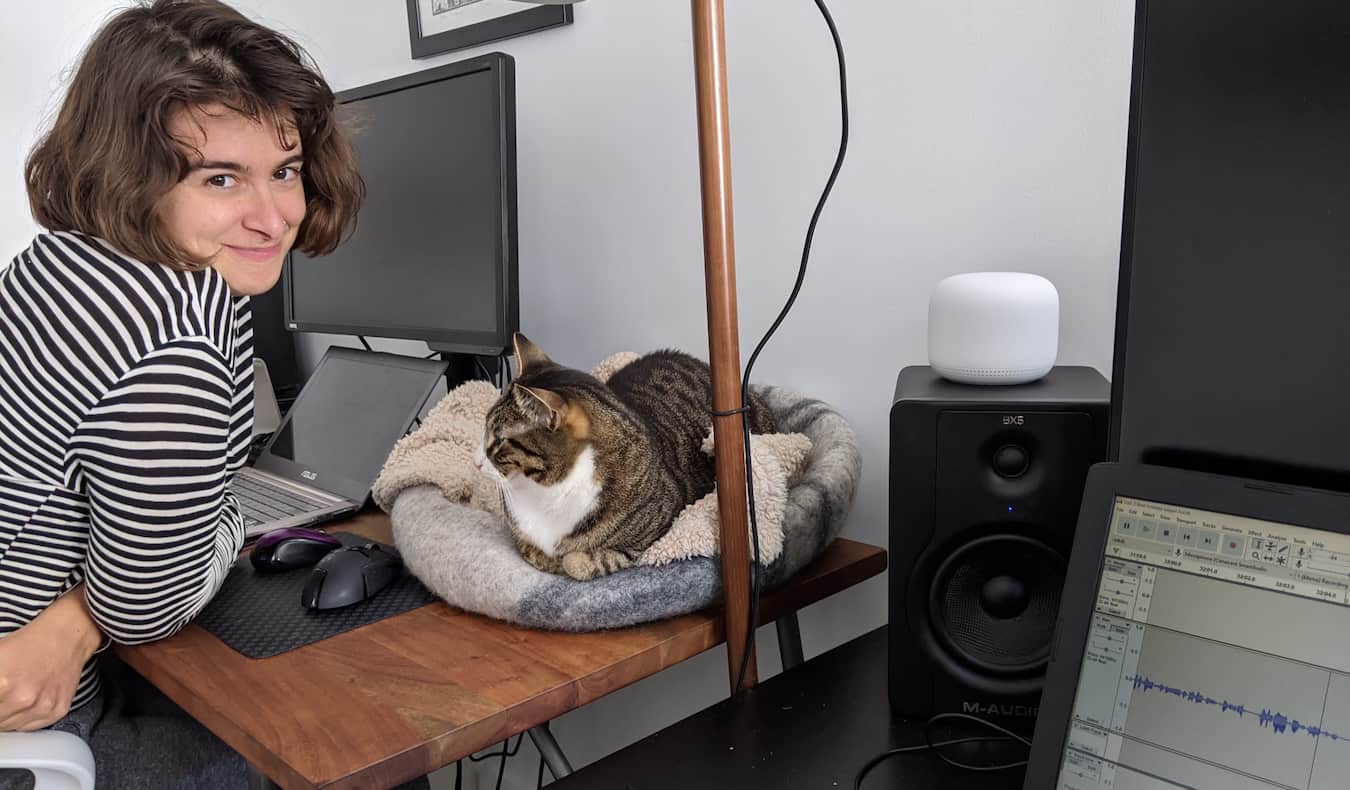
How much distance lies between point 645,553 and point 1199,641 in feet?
1.34

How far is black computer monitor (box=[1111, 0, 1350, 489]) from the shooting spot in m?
0.49

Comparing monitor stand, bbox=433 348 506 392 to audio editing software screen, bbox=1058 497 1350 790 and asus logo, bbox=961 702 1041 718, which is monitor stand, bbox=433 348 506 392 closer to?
asus logo, bbox=961 702 1041 718

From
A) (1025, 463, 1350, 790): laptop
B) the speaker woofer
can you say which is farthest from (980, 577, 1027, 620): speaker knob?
(1025, 463, 1350, 790): laptop

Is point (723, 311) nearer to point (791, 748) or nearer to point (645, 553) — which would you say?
point (645, 553)

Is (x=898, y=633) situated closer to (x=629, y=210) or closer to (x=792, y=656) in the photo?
(x=792, y=656)

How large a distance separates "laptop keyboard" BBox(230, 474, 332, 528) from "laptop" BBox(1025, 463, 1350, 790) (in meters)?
0.90

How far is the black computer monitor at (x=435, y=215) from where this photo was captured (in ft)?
3.50

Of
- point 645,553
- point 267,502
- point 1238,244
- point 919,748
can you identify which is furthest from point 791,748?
A: point 267,502

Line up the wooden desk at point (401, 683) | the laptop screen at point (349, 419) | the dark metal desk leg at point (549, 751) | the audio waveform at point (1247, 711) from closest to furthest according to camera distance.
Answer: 1. the audio waveform at point (1247, 711)
2. the wooden desk at point (401, 683)
3. the dark metal desk leg at point (549, 751)
4. the laptop screen at point (349, 419)

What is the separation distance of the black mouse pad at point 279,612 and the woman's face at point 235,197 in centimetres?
29

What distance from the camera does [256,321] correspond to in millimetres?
1688

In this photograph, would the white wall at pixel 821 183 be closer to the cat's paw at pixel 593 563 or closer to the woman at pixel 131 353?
the cat's paw at pixel 593 563

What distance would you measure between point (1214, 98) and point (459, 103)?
0.84 m

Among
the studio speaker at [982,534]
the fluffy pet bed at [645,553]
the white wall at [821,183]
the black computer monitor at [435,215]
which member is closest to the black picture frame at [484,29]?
the white wall at [821,183]
